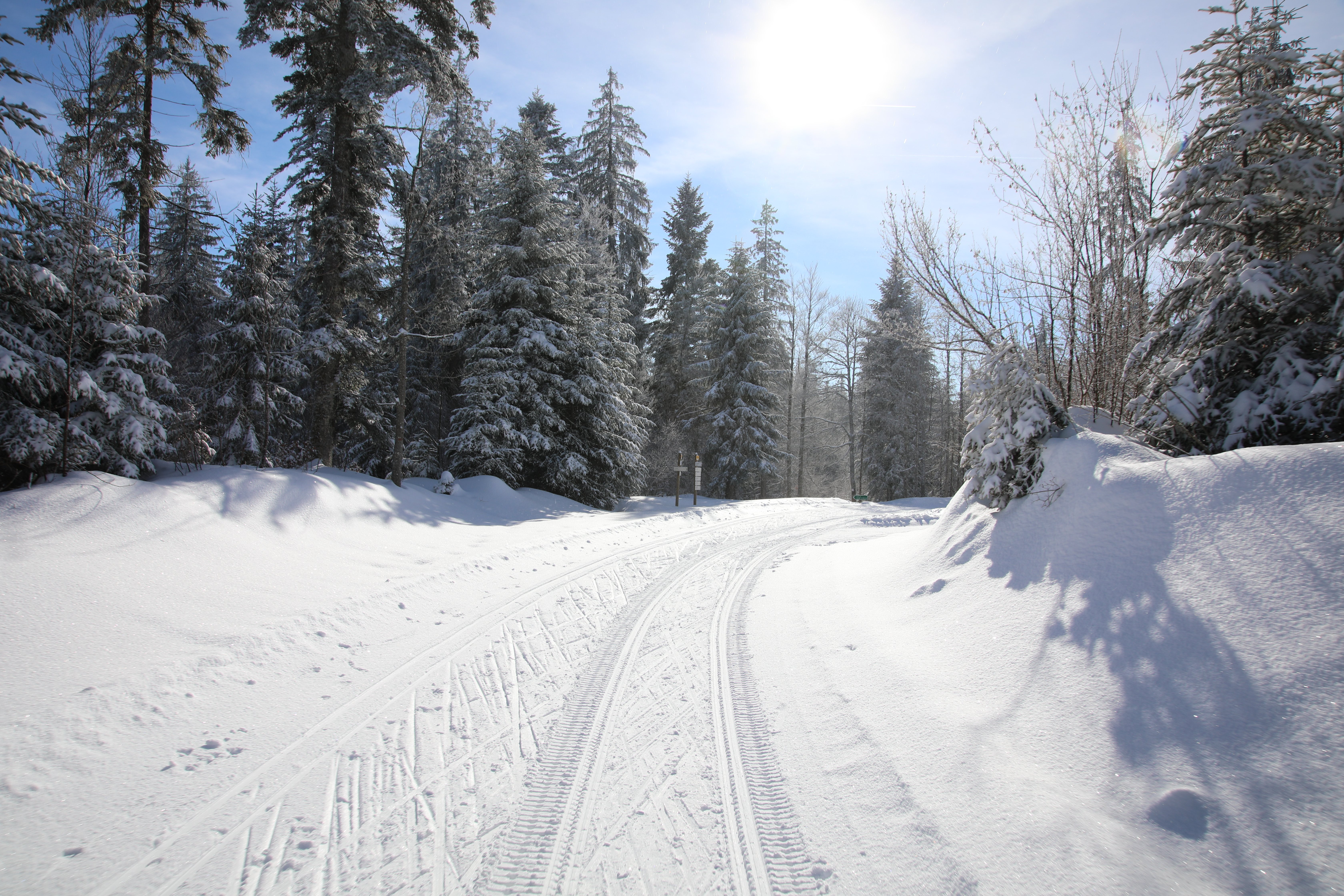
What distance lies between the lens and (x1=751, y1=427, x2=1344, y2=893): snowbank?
231 cm

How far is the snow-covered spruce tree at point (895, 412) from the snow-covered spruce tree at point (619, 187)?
11906mm

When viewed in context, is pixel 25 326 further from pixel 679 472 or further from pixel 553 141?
pixel 553 141

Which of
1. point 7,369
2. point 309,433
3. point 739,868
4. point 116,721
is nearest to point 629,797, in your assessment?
point 739,868

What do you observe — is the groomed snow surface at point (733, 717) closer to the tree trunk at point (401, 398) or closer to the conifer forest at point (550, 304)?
the conifer forest at point (550, 304)

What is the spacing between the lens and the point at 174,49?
10.3m

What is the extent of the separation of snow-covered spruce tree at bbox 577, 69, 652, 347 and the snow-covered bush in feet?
47.0

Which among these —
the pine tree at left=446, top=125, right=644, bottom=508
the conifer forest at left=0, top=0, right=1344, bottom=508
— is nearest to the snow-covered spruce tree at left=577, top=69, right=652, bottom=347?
the conifer forest at left=0, top=0, right=1344, bottom=508

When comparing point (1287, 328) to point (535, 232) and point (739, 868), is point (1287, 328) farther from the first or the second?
point (535, 232)

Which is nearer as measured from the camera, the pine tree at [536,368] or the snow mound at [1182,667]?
the snow mound at [1182,667]

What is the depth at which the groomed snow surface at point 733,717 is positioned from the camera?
7.98ft

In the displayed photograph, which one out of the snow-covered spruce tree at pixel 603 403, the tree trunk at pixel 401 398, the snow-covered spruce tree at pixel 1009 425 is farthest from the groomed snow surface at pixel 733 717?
Answer: the snow-covered spruce tree at pixel 603 403

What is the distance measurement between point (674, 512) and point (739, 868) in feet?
42.2

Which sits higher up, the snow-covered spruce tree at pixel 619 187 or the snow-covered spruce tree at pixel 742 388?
the snow-covered spruce tree at pixel 619 187

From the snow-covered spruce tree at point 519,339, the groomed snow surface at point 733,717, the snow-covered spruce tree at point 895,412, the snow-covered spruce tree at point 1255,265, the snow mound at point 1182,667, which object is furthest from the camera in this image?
the snow-covered spruce tree at point 895,412
